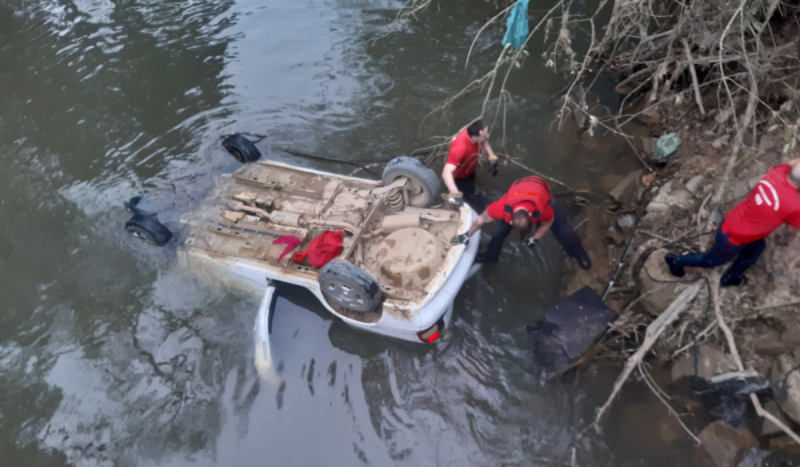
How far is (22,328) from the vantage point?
205 inches

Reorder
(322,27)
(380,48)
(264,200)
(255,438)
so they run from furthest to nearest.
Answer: (322,27), (380,48), (264,200), (255,438)

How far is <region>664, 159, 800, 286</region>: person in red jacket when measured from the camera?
10.6 ft

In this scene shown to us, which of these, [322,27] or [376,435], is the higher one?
[322,27]

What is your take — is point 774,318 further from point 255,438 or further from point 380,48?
point 380,48

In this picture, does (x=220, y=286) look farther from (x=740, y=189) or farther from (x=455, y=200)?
(x=740, y=189)

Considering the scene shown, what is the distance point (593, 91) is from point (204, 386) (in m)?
7.40

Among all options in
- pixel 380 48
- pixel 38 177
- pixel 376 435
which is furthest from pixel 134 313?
pixel 380 48

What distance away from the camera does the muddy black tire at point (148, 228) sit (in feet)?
15.2

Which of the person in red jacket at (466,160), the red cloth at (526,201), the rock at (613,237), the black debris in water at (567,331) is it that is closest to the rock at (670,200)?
the rock at (613,237)

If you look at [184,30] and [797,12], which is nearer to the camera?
[797,12]

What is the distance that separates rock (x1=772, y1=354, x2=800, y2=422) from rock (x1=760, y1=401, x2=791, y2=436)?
0.19 feet

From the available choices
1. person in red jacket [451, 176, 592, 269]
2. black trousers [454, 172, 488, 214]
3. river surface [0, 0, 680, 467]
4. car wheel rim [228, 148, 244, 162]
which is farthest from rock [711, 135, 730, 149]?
car wheel rim [228, 148, 244, 162]

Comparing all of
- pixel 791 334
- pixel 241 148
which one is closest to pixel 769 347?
pixel 791 334

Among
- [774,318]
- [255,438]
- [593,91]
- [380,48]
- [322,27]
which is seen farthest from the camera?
[322,27]
